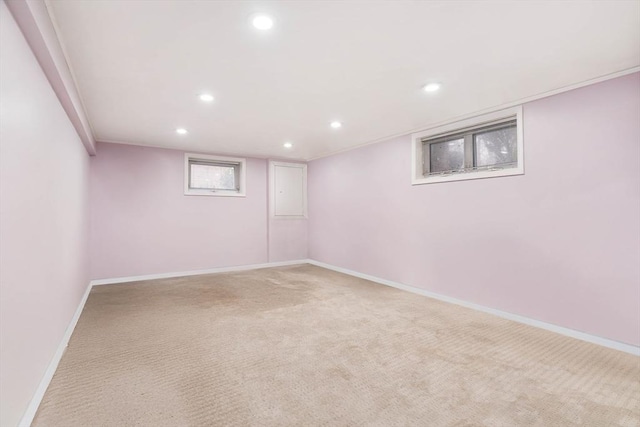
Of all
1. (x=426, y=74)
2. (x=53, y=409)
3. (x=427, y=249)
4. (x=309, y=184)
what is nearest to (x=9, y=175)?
(x=53, y=409)

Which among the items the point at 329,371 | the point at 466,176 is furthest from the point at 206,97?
the point at 466,176

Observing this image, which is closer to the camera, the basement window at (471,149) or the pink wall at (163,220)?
the basement window at (471,149)

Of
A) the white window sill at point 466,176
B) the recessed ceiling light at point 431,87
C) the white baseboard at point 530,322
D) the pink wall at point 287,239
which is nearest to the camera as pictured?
the white baseboard at point 530,322

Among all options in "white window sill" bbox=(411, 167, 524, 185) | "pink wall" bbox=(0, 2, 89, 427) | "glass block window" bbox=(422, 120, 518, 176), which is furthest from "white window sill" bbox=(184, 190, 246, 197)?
"glass block window" bbox=(422, 120, 518, 176)

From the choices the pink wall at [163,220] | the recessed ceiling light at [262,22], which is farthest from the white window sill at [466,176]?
the pink wall at [163,220]

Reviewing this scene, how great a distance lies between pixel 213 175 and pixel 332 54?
4393 millimetres

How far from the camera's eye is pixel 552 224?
2924 millimetres

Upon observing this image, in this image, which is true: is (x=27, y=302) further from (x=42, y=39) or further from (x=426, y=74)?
(x=426, y=74)

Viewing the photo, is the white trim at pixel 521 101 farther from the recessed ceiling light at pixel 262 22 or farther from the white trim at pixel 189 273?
the white trim at pixel 189 273

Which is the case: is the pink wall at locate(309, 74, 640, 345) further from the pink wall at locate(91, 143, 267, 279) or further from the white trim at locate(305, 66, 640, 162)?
the pink wall at locate(91, 143, 267, 279)

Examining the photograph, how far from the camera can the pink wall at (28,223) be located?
55.4 inches

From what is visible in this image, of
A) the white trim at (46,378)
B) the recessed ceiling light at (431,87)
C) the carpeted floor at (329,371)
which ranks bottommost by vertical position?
the carpeted floor at (329,371)

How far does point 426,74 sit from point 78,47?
2685 mm

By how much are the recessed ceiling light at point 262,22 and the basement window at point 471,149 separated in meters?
2.79
